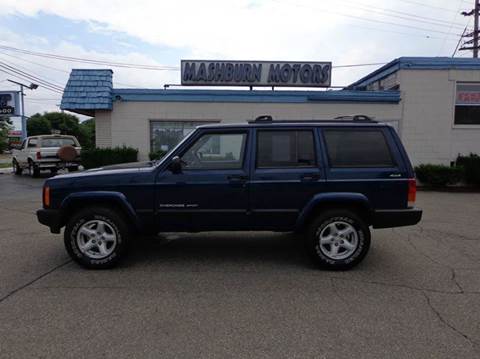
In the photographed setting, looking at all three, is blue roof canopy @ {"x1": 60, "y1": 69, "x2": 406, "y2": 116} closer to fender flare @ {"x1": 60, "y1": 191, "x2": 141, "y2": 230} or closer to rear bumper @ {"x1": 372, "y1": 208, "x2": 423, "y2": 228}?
fender flare @ {"x1": 60, "y1": 191, "x2": 141, "y2": 230}

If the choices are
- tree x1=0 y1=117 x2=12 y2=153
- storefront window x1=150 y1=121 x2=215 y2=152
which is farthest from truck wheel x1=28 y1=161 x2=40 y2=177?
tree x1=0 y1=117 x2=12 y2=153

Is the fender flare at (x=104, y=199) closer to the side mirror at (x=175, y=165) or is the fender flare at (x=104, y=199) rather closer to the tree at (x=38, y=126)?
the side mirror at (x=175, y=165)

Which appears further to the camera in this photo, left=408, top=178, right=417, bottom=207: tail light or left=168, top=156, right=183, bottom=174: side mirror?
left=408, top=178, right=417, bottom=207: tail light

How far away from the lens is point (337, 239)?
4723 mm

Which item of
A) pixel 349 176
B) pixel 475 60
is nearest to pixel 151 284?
pixel 349 176

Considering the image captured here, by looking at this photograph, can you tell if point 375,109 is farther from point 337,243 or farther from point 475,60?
point 337,243

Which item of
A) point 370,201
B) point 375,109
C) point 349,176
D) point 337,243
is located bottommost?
point 337,243

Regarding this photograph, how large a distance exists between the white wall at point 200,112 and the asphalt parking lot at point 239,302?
7.76m

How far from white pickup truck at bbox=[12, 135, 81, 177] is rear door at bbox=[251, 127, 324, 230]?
1363cm

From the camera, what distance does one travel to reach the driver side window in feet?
15.5

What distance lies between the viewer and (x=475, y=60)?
509 inches

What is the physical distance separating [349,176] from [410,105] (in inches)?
397

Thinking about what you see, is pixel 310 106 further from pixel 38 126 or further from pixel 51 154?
pixel 38 126

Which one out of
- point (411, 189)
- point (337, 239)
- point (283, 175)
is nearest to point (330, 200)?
point (337, 239)
